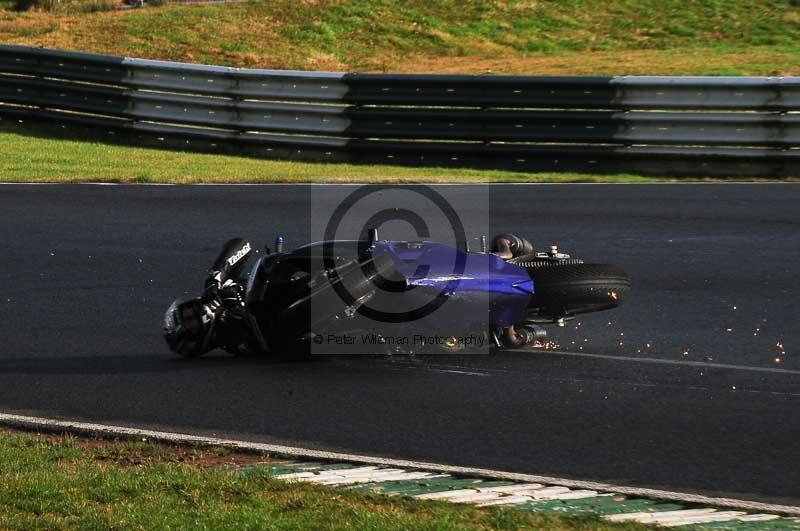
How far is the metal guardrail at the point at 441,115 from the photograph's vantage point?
51.9 ft

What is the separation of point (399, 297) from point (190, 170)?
937cm

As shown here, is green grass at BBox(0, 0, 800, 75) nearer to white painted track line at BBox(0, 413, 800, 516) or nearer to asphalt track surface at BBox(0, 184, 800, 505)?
asphalt track surface at BBox(0, 184, 800, 505)

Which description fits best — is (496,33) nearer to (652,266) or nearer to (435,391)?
(652,266)

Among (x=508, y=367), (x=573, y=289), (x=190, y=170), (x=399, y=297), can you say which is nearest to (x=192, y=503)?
(x=399, y=297)

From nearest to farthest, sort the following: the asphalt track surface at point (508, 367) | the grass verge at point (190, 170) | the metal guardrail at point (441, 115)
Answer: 1. the asphalt track surface at point (508, 367)
2. the metal guardrail at point (441, 115)
3. the grass verge at point (190, 170)

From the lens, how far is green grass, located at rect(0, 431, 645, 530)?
18.1 ft

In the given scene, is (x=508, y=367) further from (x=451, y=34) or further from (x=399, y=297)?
(x=451, y=34)

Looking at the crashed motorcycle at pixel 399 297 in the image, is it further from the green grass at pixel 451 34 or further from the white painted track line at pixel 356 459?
the green grass at pixel 451 34

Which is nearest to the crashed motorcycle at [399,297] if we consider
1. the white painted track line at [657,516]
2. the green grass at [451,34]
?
the white painted track line at [657,516]

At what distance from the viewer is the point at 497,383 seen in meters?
8.08

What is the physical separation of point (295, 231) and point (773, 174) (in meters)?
6.16

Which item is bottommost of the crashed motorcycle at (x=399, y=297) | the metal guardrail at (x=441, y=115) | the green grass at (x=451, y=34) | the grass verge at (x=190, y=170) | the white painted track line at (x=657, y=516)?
the white painted track line at (x=657, y=516)

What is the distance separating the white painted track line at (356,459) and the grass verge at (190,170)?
335 inches

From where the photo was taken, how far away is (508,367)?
846cm
